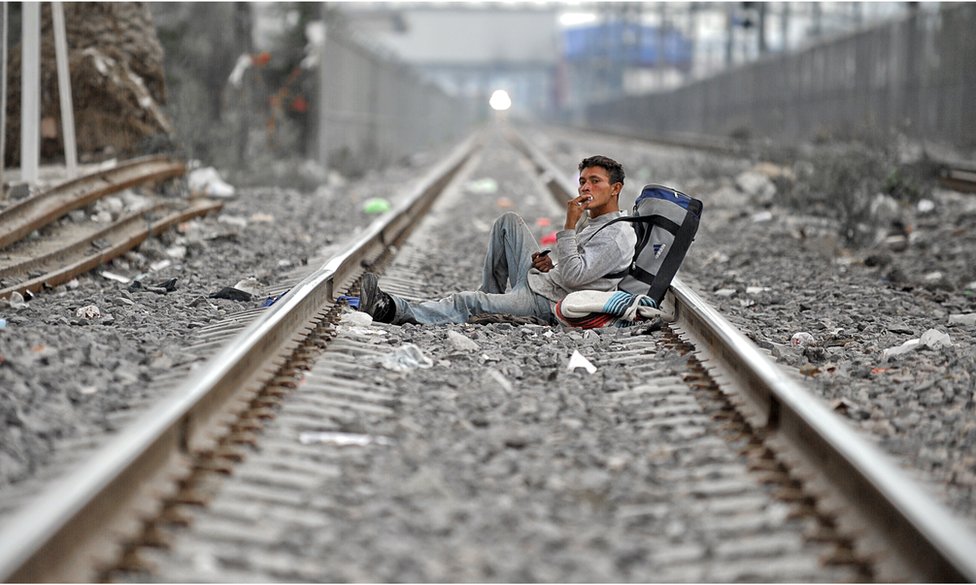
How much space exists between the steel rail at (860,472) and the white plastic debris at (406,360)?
1269 mm

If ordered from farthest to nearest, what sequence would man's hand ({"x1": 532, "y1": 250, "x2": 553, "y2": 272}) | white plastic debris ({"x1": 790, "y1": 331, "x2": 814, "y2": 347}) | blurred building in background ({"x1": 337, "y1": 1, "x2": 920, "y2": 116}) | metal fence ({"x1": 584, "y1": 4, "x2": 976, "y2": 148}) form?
blurred building in background ({"x1": 337, "y1": 1, "x2": 920, "y2": 116}) → metal fence ({"x1": 584, "y1": 4, "x2": 976, "y2": 148}) → man's hand ({"x1": 532, "y1": 250, "x2": 553, "y2": 272}) → white plastic debris ({"x1": 790, "y1": 331, "x2": 814, "y2": 347})

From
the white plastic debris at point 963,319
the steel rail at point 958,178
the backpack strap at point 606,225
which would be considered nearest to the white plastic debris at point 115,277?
the backpack strap at point 606,225

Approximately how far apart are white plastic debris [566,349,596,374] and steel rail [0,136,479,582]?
121 cm

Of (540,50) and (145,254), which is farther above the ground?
(540,50)

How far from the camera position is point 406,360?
5441 millimetres

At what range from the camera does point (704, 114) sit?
132ft

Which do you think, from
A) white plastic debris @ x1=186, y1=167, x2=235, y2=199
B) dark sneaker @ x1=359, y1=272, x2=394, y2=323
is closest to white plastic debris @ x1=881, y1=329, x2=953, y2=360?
dark sneaker @ x1=359, y1=272, x2=394, y2=323

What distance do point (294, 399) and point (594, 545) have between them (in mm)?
1698

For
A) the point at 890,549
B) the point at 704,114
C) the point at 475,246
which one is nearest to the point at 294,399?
the point at 890,549

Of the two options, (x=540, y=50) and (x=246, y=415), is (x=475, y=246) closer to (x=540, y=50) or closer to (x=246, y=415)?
(x=246, y=415)

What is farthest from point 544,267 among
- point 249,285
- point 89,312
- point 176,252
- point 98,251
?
point 176,252

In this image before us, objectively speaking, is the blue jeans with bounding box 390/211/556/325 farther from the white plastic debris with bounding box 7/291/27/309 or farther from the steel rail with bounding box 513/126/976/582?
the white plastic debris with bounding box 7/291/27/309

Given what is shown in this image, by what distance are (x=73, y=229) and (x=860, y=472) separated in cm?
694

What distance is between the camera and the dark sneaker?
6496 mm
